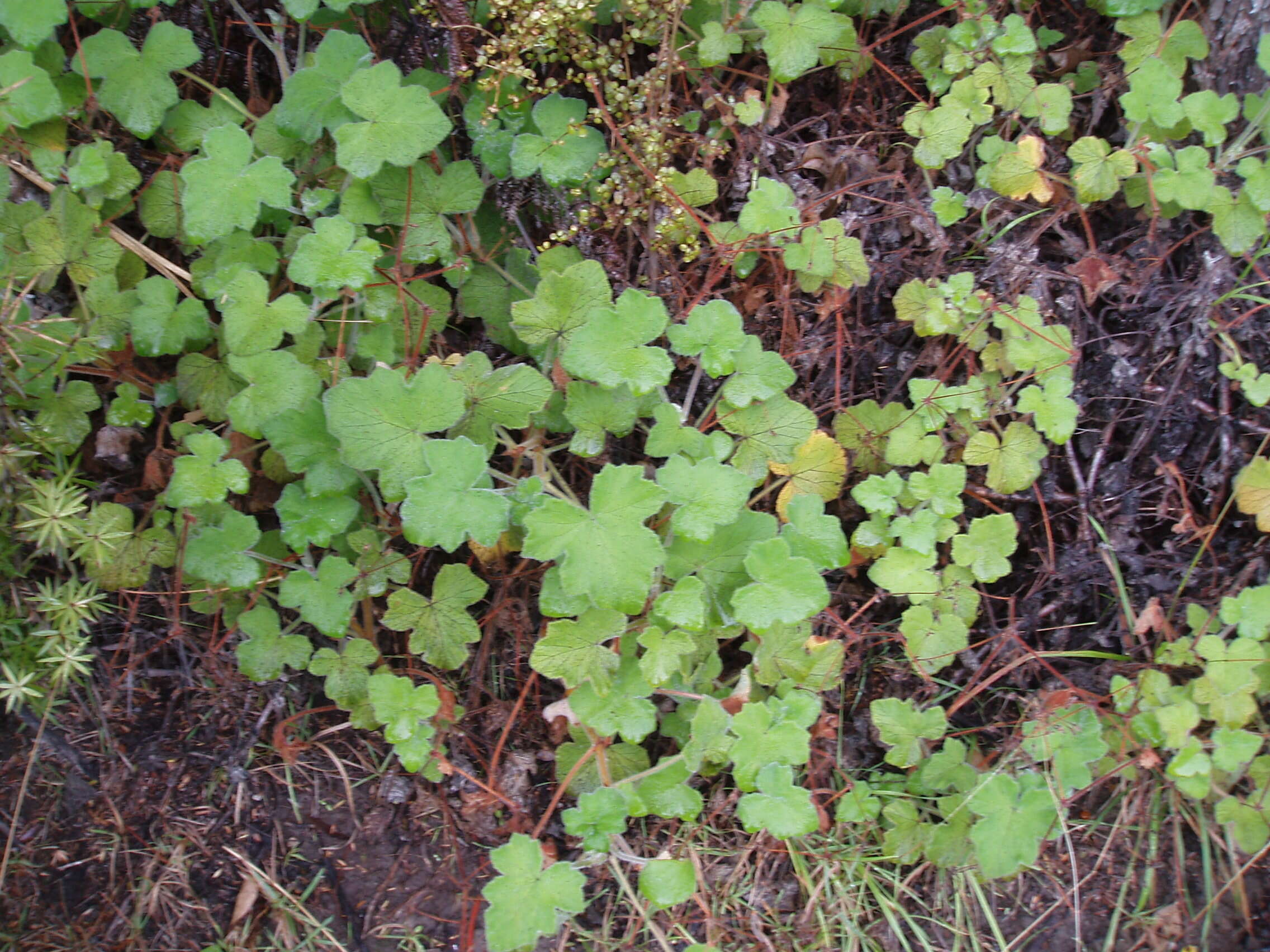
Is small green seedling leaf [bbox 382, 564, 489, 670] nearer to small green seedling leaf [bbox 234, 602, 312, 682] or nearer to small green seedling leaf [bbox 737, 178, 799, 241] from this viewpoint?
small green seedling leaf [bbox 234, 602, 312, 682]

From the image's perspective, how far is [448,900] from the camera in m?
1.81

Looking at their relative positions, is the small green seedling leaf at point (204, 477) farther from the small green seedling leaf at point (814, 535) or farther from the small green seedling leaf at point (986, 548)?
the small green seedling leaf at point (986, 548)

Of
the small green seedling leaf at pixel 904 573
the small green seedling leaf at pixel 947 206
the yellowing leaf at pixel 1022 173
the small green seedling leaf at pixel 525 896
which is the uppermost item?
the yellowing leaf at pixel 1022 173

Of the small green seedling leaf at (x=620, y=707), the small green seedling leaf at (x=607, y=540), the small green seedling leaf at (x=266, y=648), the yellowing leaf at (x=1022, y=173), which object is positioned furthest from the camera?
the yellowing leaf at (x=1022, y=173)

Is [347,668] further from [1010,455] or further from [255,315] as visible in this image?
[1010,455]

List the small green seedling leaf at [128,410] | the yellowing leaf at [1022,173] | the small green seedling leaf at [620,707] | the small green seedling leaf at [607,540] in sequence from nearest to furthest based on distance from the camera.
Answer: the small green seedling leaf at [607,540] < the small green seedling leaf at [620,707] < the small green seedling leaf at [128,410] < the yellowing leaf at [1022,173]

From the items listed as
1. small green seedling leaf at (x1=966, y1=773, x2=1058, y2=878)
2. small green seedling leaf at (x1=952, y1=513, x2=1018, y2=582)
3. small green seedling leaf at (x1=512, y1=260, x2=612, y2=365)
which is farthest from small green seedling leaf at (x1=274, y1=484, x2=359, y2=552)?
small green seedling leaf at (x1=966, y1=773, x2=1058, y2=878)

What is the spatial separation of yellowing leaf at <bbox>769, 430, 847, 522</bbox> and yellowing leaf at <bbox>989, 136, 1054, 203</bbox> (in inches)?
28.2

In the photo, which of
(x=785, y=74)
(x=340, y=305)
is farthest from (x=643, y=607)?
(x=785, y=74)

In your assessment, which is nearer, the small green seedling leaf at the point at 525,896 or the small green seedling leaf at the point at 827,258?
the small green seedling leaf at the point at 525,896

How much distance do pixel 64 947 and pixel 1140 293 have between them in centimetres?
263

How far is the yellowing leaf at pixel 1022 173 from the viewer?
200cm

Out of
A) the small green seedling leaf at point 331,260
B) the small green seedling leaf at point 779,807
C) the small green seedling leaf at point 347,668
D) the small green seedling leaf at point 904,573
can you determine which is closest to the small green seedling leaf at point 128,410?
the small green seedling leaf at point 331,260

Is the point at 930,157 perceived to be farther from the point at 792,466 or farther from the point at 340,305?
the point at 340,305
